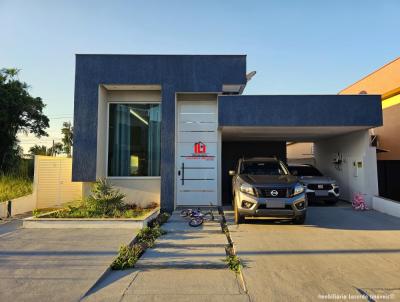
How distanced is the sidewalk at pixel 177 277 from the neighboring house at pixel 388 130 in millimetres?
9974

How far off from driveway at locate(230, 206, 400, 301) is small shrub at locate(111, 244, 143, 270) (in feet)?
5.87

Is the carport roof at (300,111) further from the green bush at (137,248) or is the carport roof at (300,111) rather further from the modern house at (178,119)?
the green bush at (137,248)

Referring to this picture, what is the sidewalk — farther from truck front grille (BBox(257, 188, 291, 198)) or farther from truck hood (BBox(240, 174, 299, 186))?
truck hood (BBox(240, 174, 299, 186))

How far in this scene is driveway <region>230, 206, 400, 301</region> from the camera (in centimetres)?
385

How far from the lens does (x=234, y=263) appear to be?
188 inches

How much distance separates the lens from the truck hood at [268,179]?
23.5 ft

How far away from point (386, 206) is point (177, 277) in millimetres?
7781

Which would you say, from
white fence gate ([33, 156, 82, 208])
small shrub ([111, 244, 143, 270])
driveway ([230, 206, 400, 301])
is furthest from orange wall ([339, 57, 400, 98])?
white fence gate ([33, 156, 82, 208])

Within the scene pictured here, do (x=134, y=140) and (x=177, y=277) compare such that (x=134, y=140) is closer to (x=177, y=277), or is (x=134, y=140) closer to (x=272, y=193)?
(x=272, y=193)

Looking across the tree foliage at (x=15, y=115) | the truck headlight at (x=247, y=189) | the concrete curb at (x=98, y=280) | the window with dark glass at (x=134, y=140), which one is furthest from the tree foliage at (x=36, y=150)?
the concrete curb at (x=98, y=280)

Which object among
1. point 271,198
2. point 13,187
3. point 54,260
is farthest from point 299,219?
point 13,187

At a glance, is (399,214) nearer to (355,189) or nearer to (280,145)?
(355,189)

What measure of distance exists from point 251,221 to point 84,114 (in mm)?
6124

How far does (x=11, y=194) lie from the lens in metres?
10.7
